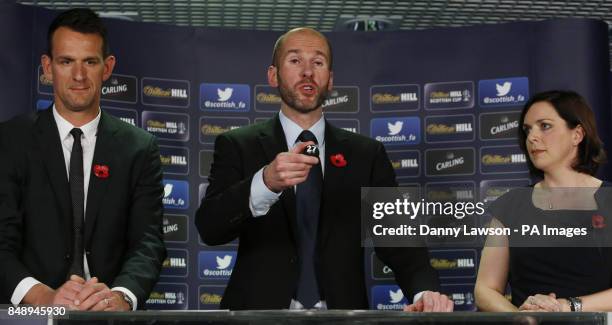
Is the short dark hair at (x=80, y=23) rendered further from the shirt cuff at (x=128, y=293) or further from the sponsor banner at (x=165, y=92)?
the sponsor banner at (x=165, y=92)

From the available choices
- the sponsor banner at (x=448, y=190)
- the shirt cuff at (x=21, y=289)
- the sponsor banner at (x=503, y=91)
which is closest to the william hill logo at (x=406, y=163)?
the sponsor banner at (x=448, y=190)

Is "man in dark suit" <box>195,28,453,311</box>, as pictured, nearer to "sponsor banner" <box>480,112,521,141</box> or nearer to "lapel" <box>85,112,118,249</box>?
"lapel" <box>85,112,118,249</box>

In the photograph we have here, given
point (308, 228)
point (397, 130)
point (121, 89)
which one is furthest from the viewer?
point (397, 130)

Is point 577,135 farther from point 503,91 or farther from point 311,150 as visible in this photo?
point 503,91

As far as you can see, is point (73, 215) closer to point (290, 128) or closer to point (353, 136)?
point (290, 128)

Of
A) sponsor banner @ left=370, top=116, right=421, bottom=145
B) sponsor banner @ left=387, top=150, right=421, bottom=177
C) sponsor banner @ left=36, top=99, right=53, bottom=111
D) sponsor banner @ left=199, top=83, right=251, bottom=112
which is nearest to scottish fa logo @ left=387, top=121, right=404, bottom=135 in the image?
sponsor banner @ left=370, top=116, right=421, bottom=145

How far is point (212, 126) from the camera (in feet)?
15.5

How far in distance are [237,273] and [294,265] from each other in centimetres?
19

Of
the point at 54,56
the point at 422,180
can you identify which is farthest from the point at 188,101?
the point at 54,56

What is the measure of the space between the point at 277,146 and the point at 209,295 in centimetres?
196

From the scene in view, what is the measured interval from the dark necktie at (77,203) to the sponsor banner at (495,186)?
2533mm

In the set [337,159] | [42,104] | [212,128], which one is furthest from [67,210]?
[212,128]

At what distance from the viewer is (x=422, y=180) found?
477 cm

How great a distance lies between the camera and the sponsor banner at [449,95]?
4777mm
